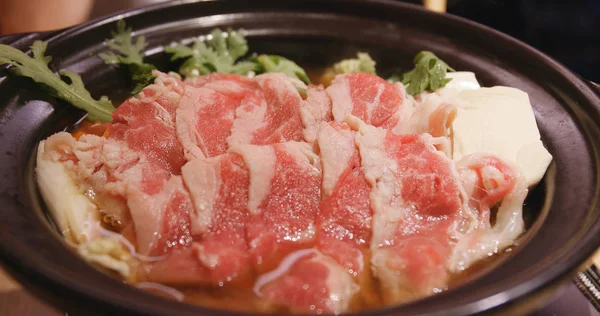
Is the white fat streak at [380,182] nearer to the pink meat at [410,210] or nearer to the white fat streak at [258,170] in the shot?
the pink meat at [410,210]

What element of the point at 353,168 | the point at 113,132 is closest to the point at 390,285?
the point at 353,168

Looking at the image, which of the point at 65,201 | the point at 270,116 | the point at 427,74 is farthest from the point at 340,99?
the point at 65,201

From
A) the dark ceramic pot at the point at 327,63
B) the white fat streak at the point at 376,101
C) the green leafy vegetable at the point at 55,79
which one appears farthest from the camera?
the white fat streak at the point at 376,101

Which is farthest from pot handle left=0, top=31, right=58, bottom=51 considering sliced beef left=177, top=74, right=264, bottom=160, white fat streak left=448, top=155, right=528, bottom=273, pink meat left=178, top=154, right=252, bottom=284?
white fat streak left=448, top=155, right=528, bottom=273

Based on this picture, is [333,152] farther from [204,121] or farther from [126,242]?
[126,242]

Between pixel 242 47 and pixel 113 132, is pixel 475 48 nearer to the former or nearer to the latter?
pixel 242 47

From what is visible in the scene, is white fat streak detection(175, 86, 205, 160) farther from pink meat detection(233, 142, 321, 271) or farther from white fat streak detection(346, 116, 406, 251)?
white fat streak detection(346, 116, 406, 251)

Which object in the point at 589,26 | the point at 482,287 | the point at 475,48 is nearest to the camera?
the point at 482,287

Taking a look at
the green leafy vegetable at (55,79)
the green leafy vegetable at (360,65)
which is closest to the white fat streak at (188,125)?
the green leafy vegetable at (55,79)
